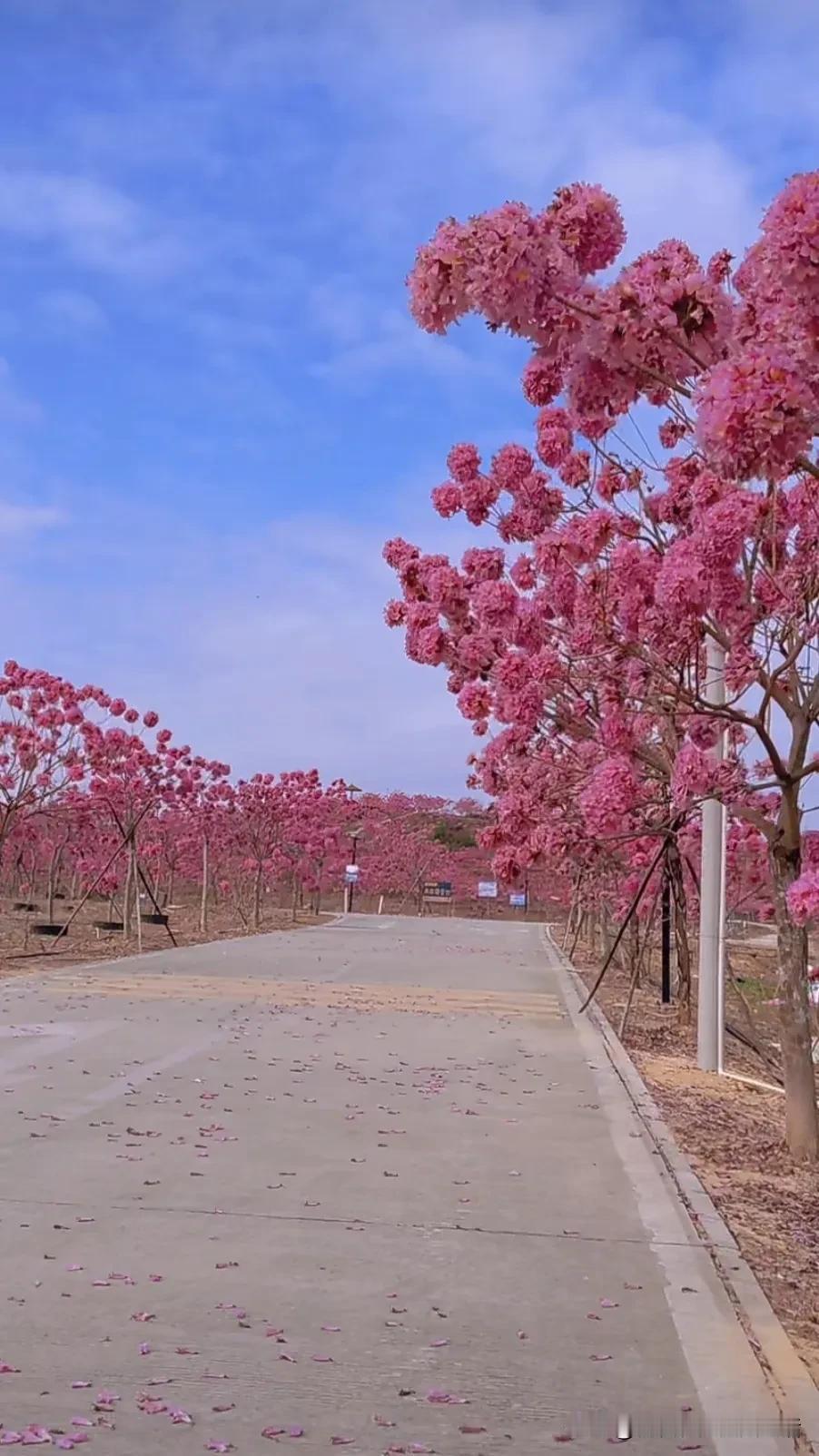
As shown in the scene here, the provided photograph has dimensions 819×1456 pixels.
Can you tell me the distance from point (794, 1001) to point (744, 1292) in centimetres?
295

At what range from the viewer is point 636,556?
295 inches

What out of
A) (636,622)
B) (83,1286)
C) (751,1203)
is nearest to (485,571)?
(636,622)

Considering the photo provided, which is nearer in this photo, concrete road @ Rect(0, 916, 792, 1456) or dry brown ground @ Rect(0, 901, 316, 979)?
concrete road @ Rect(0, 916, 792, 1456)

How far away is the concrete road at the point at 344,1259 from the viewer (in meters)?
3.94

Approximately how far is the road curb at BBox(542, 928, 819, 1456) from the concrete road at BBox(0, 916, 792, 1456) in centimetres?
7

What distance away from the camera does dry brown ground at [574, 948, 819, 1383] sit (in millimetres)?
5492

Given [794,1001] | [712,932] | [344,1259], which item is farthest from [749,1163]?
[712,932]

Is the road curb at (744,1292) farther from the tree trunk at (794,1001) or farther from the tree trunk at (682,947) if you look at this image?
the tree trunk at (682,947)

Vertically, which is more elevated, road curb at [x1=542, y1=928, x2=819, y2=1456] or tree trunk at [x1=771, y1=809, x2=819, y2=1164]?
tree trunk at [x1=771, y1=809, x2=819, y2=1164]

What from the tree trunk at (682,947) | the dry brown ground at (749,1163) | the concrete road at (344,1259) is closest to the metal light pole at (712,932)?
the dry brown ground at (749,1163)

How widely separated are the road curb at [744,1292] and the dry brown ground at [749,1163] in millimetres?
73

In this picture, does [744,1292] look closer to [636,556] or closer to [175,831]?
[636,556]

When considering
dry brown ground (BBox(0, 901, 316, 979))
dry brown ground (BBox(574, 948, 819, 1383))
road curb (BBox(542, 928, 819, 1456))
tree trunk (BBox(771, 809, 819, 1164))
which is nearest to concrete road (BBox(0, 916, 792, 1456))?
road curb (BBox(542, 928, 819, 1456))

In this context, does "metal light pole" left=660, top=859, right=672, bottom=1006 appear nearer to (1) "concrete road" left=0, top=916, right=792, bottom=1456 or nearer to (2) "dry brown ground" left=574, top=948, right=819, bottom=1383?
(2) "dry brown ground" left=574, top=948, right=819, bottom=1383
